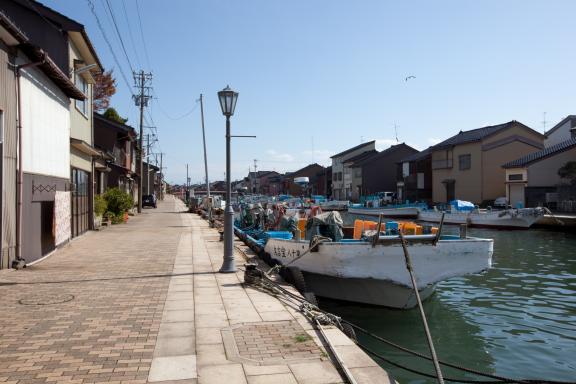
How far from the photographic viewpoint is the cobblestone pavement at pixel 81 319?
4.96m

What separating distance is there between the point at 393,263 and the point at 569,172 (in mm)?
30757

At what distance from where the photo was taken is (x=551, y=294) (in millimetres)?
12656

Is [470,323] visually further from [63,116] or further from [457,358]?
A: [63,116]

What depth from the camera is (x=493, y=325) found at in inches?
383

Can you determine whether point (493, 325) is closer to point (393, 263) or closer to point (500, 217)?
point (393, 263)

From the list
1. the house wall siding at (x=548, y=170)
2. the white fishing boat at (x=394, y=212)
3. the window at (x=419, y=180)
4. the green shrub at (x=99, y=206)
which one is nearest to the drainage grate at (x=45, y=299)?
the green shrub at (x=99, y=206)

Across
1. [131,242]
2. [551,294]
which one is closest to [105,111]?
[131,242]

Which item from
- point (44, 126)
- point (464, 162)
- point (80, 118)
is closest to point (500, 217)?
point (464, 162)

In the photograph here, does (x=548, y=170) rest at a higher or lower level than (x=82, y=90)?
lower

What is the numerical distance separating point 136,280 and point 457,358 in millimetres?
6265

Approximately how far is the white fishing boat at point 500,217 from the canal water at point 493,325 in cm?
1639

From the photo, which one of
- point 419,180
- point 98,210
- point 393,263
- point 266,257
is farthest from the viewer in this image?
point 419,180

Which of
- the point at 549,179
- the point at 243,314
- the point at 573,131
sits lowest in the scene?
the point at 243,314

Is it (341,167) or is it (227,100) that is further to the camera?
(341,167)
